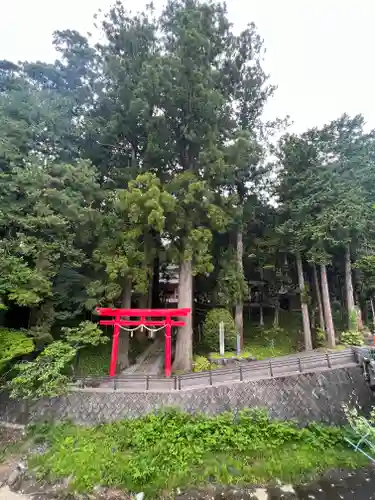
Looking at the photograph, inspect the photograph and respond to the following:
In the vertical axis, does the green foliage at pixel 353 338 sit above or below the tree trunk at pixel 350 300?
below

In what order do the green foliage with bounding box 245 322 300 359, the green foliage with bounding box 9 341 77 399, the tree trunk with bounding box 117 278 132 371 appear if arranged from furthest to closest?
the green foliage with bounding box 245 322 300 359 → the tree trunk with bounding box 117 278 132 371 → the green foliage with bounding box 9 341 77 399

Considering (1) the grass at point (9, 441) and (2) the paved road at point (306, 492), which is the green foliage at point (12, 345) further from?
(2) the paved road at point (306, 492)

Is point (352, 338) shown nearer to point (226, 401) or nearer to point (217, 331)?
point (217, 331)

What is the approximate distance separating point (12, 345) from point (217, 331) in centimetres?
965

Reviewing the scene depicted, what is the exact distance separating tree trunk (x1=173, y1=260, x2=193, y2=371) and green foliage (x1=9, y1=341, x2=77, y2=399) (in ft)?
17.1

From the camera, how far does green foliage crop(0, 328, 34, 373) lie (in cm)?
998

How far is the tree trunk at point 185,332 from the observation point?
13.3m

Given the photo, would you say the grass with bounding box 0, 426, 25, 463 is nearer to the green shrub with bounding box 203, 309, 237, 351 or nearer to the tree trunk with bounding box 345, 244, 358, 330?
the green shrub with bounding box 203, 309, 237, 351

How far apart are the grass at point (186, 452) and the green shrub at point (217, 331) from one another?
219 inches

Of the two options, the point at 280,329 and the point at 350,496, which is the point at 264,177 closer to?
the point at 280,329

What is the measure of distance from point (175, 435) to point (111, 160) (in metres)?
15.0

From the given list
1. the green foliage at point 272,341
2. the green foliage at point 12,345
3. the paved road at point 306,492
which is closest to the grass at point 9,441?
the green foliage at point 12,345

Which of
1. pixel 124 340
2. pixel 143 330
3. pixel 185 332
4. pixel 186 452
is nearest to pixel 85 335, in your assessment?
pixel 124 340

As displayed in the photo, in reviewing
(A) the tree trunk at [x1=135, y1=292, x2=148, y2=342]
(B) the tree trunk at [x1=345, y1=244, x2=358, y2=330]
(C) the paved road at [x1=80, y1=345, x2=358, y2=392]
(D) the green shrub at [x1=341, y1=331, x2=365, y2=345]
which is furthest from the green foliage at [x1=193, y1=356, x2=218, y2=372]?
(B) the tree trunk at [x1=345, y1=244, x2=358, y2=330]
